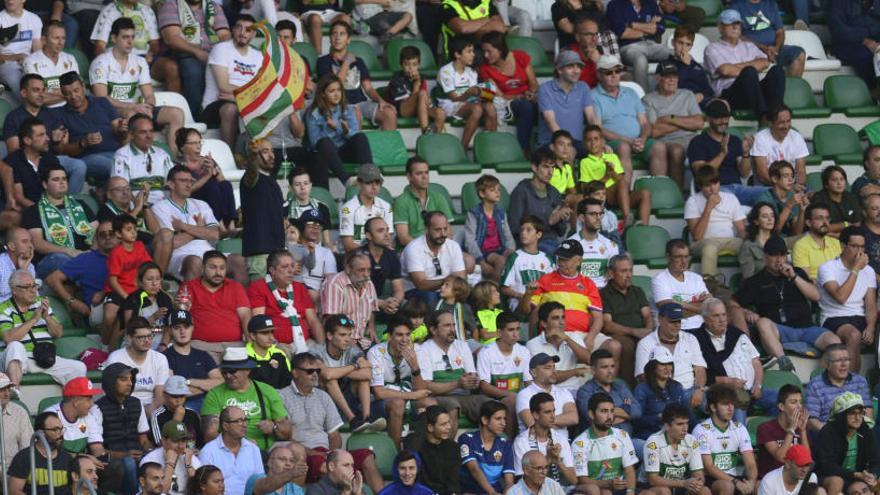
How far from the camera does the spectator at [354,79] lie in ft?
59.8

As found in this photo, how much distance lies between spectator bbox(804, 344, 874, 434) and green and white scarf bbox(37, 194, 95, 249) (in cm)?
560

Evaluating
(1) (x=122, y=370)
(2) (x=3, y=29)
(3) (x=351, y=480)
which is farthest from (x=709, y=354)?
(2) (x=3, y=29)

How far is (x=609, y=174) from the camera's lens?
1798cm

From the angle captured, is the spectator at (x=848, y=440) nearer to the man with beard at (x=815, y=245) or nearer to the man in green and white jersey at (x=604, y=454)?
the man in green and white jersey at (x=604, y=454)

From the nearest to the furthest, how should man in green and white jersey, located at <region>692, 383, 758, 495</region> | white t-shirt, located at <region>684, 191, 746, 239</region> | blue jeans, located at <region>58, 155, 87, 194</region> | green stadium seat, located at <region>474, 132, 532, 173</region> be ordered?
man in green and white jersey, located at <region>692, 383, 758, 495</region> → blue jeans, located at <region>58, 155, 87, 194</region> → white t-shirt, located at <region>684, 191, 746, 239</region> → green stadium seat, located at <region>474, 132, 532, 173</region>

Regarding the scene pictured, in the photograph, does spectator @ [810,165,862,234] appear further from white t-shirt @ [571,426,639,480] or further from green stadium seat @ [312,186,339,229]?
green stadium seat @ [312,186,339,229]

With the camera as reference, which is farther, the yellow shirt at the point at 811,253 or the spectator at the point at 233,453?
the yellow shirt at the point at 811,253

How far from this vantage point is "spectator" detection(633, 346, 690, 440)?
15953mm

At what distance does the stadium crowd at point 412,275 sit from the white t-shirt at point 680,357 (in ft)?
0.08

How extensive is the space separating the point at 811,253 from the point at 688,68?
263 cm

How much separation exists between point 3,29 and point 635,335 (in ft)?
18.5

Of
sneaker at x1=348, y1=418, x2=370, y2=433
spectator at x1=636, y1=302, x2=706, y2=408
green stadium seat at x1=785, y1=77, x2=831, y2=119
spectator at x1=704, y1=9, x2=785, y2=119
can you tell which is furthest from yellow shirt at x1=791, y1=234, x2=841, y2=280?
sneaker at x1=348, y1=418, x2=370, y2=433

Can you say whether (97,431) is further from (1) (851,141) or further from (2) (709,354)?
(1) (851,141)

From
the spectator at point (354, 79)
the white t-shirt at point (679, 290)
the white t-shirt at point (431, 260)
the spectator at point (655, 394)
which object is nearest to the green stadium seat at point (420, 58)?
the spectator at point (354, 79)
